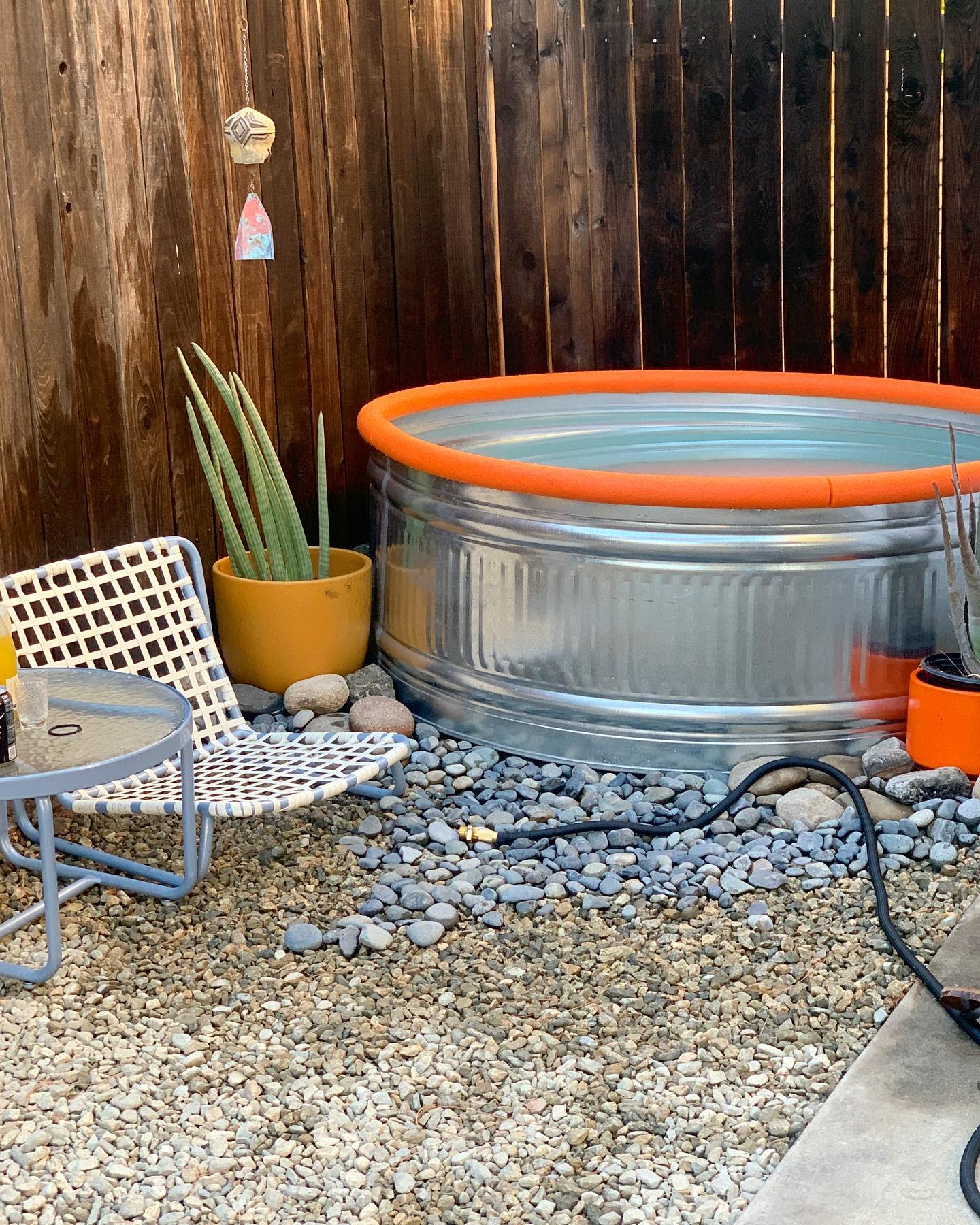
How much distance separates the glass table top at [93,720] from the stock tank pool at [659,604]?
1.04m

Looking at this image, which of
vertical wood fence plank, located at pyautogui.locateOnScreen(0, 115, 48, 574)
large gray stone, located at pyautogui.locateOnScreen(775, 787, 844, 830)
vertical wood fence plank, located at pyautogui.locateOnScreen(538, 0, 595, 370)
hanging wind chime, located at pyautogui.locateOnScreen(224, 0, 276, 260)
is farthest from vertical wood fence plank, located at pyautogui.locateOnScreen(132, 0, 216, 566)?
large gray stone, located at pyautogui.locateOnScreen(775, 787, 844, 830)

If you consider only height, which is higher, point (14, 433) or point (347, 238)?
point (347, 238)

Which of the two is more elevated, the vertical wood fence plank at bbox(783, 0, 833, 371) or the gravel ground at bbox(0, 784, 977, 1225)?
the vertical wood fence plank at bbox(783, 0, 833, 371)

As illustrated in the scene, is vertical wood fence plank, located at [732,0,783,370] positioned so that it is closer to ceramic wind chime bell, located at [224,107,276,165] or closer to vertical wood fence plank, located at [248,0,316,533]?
vertical wood fence plank, located at [248,0,316,533]

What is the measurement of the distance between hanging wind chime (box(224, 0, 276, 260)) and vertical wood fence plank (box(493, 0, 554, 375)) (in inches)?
56.7

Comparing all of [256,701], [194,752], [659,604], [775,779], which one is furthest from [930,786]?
[256,701]

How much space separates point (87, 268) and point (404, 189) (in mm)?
1509

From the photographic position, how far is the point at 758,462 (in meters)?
5.12

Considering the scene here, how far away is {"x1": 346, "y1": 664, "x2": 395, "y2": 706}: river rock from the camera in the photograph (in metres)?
4.08

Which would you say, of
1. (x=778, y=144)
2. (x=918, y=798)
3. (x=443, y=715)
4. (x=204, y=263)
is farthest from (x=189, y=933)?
(x=778, y=144)

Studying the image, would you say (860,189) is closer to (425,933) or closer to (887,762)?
(887,762)

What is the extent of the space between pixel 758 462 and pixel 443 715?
1.79 m

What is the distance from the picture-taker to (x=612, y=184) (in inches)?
207

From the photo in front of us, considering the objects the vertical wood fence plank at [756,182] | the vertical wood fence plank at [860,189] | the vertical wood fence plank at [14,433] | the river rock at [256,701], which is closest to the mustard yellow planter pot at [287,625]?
the river rock at [256,701]
